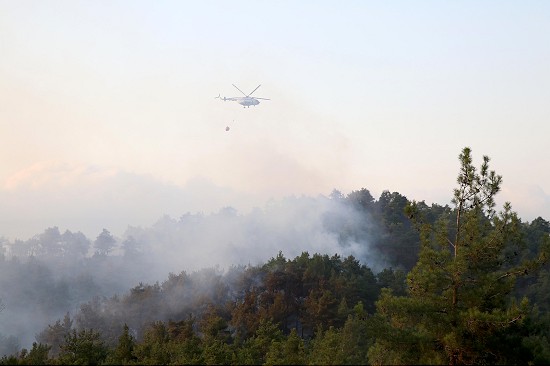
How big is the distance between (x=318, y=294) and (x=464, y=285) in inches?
1337

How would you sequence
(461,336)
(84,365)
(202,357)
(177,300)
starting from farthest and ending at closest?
(177,300), (202,357), (84,365), (461,336)

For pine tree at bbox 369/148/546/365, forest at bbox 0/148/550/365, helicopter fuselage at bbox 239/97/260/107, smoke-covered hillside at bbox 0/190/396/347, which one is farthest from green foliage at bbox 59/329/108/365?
smoke-covered hillside at bbox 0/190/396/347

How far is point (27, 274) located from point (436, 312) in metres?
A: 109

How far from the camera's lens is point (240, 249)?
10862cm

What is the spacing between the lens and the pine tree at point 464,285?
1992cm

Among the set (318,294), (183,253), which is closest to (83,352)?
(318,294)

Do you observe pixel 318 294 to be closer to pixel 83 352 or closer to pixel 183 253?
pixel 83 352

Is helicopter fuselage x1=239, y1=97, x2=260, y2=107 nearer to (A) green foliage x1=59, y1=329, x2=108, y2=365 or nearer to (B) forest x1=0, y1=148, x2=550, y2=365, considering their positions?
(B) forest x1=0, y1=148, x2=550, y2=365

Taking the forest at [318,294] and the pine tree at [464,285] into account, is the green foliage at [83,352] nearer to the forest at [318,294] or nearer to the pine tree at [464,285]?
the forest at [318,294]

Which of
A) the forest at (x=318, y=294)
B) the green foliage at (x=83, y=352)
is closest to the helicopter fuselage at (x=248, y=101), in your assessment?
the forest at (x=318, y=294)

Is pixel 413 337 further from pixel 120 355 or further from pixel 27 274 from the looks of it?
pixel 27 274

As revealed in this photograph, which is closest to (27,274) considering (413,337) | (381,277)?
(381,277)

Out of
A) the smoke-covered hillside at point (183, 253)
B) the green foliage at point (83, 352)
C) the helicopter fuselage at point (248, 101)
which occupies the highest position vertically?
the helicopter fuselage at point (248, 101)

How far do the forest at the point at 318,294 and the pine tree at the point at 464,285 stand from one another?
49 mm
